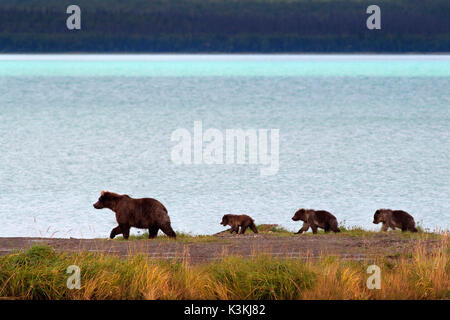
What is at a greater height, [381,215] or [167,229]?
[167,229]

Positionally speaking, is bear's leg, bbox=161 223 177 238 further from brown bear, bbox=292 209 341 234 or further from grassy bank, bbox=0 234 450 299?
grassy bank, bbox=0 234 450 299

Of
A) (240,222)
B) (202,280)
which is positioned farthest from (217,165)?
(202,280)

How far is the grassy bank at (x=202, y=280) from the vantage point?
12180 millimetres

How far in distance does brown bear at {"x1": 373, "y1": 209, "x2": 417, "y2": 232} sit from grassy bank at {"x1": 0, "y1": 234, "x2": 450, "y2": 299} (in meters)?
7.01

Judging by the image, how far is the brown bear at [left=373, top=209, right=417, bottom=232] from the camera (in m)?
20.4

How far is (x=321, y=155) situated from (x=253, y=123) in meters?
27.1

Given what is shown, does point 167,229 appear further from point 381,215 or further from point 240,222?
point 381,215

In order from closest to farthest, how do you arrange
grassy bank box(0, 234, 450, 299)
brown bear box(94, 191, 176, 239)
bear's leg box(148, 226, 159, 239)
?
1. grassy bank box(0, 234, 450, 299)
2. brown bear box(94, 191, 176, 239)
3. bear's leg box(148, 226, 159, 239)

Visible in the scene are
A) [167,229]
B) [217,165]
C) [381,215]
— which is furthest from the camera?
[217,165]

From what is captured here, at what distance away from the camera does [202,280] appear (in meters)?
12.7

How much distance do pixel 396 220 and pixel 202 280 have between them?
914 centimetres

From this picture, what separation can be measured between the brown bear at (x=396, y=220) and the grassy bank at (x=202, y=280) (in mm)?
7005

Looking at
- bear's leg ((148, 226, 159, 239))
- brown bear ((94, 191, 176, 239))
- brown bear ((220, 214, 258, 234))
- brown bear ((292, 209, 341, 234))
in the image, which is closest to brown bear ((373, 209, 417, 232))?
brown bear ((292, 209, 341, 234))

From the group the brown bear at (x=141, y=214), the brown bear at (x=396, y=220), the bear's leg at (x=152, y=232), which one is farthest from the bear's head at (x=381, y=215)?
the bear's leg at (x=152, y=232)
